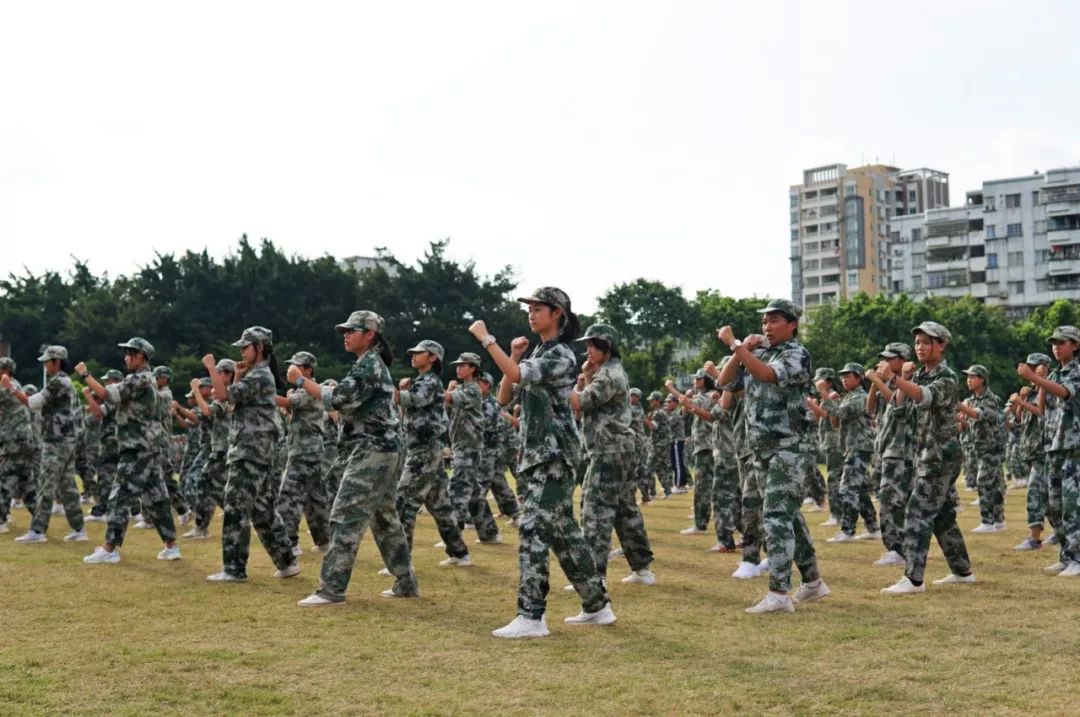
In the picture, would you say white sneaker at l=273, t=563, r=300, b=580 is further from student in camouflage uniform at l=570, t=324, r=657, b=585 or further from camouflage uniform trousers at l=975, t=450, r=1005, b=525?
camouflage uniform trousers at l=975, t=450, r=1005, b=525

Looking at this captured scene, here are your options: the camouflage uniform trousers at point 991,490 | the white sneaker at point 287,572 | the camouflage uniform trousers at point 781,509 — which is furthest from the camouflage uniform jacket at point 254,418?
the camouflage uniform trousers at point 991,490

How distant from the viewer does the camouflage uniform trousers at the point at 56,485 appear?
16.7 m

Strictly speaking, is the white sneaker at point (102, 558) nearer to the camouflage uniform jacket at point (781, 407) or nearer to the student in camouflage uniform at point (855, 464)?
the camouflage uniform jacket at point (781, 407)

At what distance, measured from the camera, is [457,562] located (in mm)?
13914

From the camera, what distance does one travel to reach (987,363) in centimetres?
6769

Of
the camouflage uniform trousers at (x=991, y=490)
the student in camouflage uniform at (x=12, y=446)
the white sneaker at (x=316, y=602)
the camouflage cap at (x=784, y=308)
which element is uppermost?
the camouflage cap at (x=784, y=308)

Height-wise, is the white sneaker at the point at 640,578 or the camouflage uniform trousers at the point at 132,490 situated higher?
the camouflage uniform trousers at the point at 132,490

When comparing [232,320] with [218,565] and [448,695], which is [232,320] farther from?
[448,695]

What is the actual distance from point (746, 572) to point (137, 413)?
658 cm

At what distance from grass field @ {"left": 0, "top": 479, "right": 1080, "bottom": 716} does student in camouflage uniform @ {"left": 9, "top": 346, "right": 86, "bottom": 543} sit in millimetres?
Answer: 3741

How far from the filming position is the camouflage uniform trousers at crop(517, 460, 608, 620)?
885 cm

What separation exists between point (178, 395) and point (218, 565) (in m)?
39.5

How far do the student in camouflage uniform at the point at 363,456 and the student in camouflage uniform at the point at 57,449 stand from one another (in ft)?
23.8

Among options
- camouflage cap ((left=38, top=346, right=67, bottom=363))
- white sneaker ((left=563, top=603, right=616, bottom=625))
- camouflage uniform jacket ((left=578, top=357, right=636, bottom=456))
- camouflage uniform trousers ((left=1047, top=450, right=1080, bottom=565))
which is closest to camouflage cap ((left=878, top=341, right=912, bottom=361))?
camouflage uniform trousers ((left=1047, top=450, right=1080, bottom=565))
